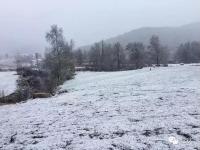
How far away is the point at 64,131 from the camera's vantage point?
1720 centimetres

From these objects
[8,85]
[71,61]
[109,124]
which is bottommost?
[8,85]

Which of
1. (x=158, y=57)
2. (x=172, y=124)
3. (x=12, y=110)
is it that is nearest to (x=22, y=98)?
(x=12, y=110)

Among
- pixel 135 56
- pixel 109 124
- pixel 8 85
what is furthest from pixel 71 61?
pixel 109 124

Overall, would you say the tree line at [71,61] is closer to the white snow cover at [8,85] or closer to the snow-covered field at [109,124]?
the white snow cover at [8,85]

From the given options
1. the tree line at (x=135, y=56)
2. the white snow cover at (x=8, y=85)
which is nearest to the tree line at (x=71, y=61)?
the tree line at (x=135, y=56)

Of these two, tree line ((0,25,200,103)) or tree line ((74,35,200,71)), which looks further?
tree line ((74,35,200,71))

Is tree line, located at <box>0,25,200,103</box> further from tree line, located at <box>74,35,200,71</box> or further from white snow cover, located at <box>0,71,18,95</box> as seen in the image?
white snow cover, located at <box>0,71,18,95</box>

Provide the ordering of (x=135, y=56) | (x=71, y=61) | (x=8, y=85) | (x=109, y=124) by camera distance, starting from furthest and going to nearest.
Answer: (x=135, y=56), (x=71, y=61), (x=8, y=85), (x=109, y=124)

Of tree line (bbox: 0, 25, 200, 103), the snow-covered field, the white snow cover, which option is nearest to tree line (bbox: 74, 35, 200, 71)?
tree line (bbox: 0, 25, 200, 103)

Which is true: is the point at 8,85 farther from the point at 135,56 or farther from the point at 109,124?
the point at 135,56

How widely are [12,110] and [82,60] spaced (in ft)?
356

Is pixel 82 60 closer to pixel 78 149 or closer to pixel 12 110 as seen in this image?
pixel 12 110

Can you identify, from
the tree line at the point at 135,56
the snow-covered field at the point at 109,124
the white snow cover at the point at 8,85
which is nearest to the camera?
the snow-covered field at the point at 109,124

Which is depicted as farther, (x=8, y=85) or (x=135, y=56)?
(x=135, y=56)
